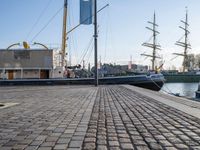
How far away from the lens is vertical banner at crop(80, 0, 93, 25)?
2644 centimetres

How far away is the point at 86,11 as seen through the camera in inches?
1046

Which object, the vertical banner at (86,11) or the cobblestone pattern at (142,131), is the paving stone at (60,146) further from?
the vertical banner at (86,11)

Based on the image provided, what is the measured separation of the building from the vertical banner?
13.7m

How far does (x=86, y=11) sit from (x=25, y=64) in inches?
634

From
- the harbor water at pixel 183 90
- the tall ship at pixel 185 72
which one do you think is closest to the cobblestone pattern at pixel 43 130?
the harbor water at pixel 183 90

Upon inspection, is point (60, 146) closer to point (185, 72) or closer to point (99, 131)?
point (99, 131)

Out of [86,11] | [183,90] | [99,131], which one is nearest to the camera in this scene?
[99,131]

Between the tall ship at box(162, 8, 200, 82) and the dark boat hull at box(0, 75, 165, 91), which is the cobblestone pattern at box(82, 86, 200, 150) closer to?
the dark boat hull at box(0, 75, 165, 91)

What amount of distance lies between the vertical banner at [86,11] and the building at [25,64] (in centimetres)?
1375

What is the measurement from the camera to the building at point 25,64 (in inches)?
1561

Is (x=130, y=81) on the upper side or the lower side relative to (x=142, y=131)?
upper

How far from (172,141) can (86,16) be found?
22.5 metres

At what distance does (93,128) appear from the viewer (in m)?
6.18

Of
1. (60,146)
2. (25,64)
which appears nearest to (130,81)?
(25,64)
